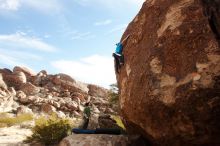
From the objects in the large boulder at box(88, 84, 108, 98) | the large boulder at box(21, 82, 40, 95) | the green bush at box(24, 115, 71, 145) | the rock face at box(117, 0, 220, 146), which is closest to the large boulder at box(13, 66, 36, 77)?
the large boulder at box(21, 82, 40, 95)

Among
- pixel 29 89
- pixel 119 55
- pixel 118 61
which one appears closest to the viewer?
pixel 119 55

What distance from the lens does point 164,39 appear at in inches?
324

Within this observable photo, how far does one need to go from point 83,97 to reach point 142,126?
37.4m

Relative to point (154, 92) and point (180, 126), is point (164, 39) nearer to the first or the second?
point (154, 92)

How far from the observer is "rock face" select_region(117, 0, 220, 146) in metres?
7.22

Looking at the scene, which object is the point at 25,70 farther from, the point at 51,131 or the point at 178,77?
the point at 178,77

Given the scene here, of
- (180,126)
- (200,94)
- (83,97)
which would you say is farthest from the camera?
(83,97)

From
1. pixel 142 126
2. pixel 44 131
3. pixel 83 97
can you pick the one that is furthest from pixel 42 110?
pixel 142 126

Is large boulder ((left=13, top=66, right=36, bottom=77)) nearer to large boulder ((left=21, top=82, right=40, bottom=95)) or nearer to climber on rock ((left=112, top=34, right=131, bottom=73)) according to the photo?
large boulder ((left=21, top=82, right=40, bottom=95))

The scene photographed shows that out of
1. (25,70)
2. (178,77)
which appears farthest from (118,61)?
(25,70)

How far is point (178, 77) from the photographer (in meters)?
7.61

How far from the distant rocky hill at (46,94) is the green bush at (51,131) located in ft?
51.1

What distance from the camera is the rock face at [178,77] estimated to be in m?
7.22

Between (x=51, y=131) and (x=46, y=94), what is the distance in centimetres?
2764
